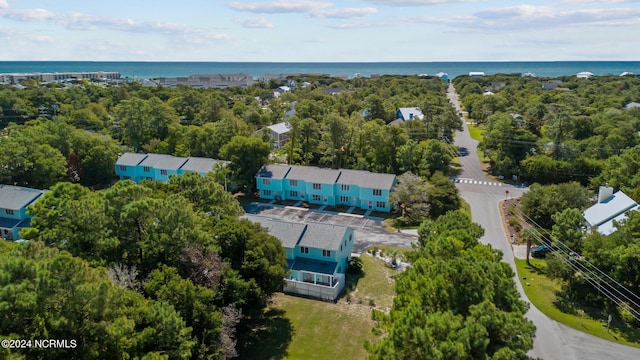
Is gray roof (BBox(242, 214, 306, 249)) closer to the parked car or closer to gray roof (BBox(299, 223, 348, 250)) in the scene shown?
gray roof (BBox(299, 223, 348, 250))

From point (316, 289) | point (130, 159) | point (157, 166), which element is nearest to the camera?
point (316, 289)

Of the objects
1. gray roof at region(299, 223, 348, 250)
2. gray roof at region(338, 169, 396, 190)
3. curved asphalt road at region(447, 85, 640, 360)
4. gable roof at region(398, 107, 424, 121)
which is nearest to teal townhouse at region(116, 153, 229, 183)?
gray roof at region(338, 169, 396, 190)

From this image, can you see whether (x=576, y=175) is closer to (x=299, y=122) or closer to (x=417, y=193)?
(x=417, y=193)

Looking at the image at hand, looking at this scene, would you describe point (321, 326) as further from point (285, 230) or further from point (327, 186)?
point (327, 186)

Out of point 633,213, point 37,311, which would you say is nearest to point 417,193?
point 633,213

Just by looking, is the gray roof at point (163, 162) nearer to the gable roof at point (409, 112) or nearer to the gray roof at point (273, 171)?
the gray roof at point (273, 171)

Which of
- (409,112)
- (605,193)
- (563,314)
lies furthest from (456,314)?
(409,112)
